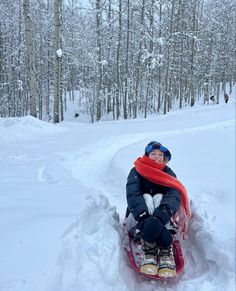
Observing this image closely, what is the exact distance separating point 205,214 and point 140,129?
899 centimetres

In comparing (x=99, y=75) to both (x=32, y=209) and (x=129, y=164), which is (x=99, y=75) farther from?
(x=32, y=209)

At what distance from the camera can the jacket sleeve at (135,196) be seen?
13.7 ft

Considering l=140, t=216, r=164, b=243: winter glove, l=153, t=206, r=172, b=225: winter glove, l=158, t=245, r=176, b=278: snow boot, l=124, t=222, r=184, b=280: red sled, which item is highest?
l=153, t=206, r=172, b=225: winter glove

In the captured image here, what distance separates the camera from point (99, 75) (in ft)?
82.8

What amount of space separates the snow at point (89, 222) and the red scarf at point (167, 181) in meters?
0.23

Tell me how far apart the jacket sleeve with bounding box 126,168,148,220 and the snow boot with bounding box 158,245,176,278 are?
1.65 feet

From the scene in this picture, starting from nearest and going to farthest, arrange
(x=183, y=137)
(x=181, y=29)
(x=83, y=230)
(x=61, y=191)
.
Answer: (x=83, y=230) < (x=61, y=191) < (x=183, y=137) < (x=181, y=29)

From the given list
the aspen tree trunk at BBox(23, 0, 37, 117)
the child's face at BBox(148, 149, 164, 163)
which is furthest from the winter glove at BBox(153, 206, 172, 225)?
the aspen tree trunk at BBox(23, 0, 37, 117)

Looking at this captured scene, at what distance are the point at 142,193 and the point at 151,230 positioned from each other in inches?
36.0

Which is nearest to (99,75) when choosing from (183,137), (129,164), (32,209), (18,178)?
(183,137)

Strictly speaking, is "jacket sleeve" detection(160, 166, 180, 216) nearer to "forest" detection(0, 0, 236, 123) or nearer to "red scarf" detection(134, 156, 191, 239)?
"red scarf" detection(134, 156, 191, 239)

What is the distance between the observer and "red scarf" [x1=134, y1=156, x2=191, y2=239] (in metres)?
4.66

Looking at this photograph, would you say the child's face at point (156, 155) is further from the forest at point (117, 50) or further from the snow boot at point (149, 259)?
the forest at point (117, 50)

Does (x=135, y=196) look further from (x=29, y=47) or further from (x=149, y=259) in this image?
(x=29, y=47)
